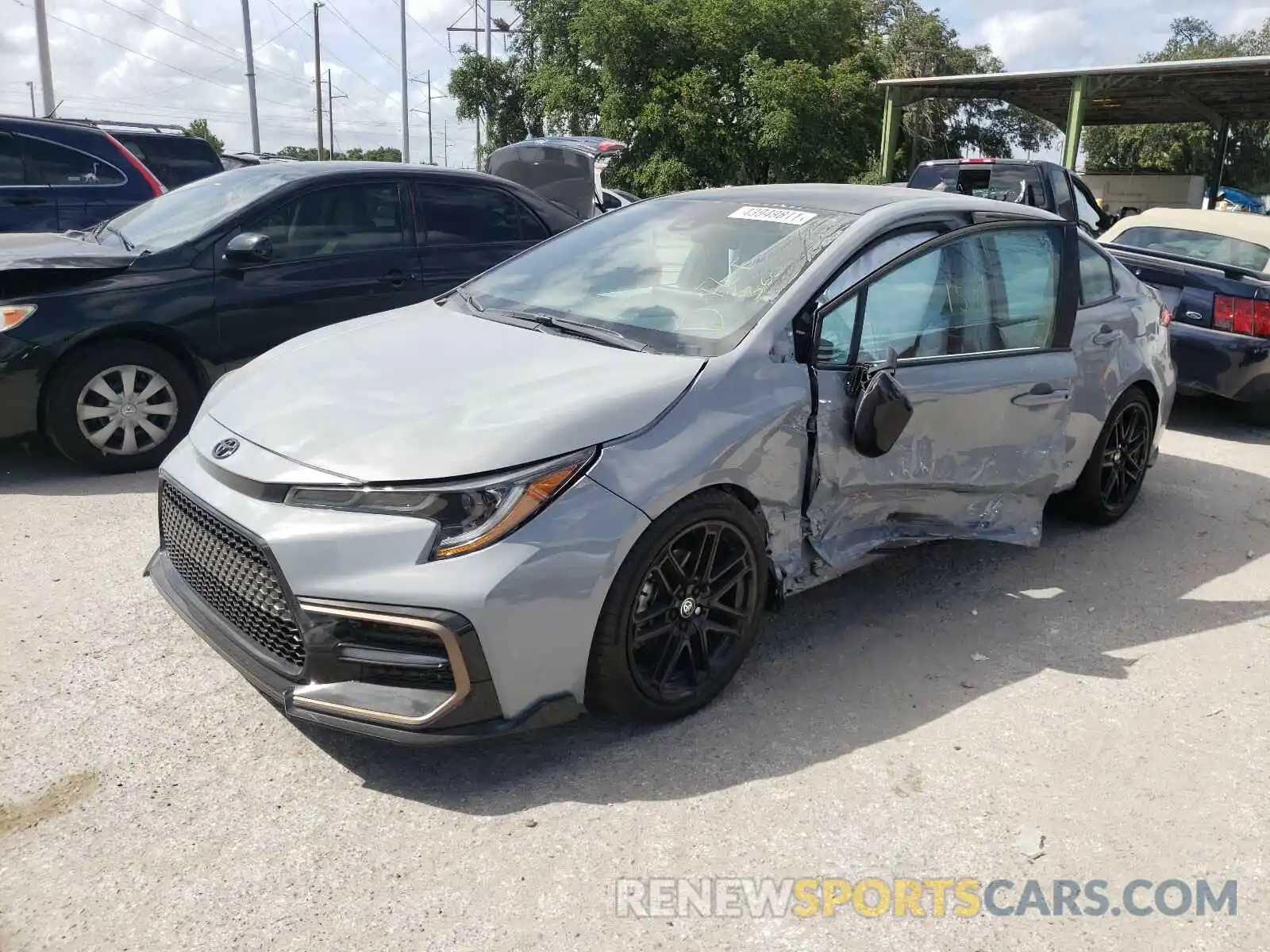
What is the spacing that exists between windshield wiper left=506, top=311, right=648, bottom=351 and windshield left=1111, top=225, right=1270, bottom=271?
18.9 feet

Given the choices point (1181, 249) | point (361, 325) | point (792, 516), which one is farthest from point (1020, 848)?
point (1181, 249)

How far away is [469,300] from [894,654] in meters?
2.08

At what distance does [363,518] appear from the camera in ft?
8.56

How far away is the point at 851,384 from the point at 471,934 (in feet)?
6.71

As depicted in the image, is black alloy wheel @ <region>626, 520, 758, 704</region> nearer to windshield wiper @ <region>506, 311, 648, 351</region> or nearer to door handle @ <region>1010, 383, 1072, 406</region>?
windshield wiper @ <region>506, 311, 648, 351</region>

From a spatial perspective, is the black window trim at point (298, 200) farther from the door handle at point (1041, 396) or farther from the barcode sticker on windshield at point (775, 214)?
the door handle at point (1041, 396)

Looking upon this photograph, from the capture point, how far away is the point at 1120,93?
2611cm

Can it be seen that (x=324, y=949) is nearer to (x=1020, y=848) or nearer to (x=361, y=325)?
(x=1020, y=848)

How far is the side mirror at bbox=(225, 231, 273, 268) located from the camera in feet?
17.7

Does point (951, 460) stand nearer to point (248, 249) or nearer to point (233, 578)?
point (233, 578)

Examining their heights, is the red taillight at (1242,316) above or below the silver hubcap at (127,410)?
above

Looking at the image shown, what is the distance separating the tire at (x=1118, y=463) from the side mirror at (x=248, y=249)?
14.0 feet

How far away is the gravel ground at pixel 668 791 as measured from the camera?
2344 millimetres

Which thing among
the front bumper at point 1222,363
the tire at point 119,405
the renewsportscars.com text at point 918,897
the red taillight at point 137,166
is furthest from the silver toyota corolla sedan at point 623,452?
the red taillight at point 137,166
